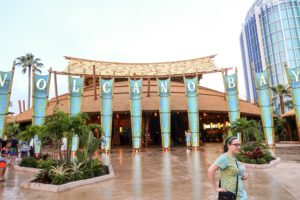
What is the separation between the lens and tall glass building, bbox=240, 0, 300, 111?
83.0 meters

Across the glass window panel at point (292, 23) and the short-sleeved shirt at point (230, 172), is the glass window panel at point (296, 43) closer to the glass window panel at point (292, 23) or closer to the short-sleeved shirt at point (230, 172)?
the glass window panel at point (292, 23)

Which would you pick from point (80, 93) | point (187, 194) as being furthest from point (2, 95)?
point (187, 194)

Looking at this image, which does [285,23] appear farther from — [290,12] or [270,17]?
[270,17]

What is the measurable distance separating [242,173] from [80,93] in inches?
921

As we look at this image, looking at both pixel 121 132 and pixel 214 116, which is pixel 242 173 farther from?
pixel 214 116

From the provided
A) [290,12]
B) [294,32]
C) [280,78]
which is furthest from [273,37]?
[280,78]

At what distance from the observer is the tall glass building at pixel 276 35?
8300 centimetres

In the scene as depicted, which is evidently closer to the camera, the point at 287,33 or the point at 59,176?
the point at 59,176

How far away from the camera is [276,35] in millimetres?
86938

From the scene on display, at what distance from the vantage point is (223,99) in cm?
3756

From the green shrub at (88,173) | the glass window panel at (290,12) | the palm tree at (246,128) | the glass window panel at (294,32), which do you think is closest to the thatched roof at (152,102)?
the palm tree at (246,128)

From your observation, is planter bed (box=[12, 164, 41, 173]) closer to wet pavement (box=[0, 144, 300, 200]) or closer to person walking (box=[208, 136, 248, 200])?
wet pavement (box=[0, 144, 300, 200])

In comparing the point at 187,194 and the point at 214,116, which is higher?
the point at 214,116

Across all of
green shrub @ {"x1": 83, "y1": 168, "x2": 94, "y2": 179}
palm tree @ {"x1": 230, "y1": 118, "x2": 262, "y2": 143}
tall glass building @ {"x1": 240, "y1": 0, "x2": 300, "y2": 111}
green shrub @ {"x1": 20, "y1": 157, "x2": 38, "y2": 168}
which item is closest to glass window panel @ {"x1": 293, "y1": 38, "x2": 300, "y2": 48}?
tall glass building @ {"x1": 240, "y1": 0, "x2": 300, "y2": 111}
